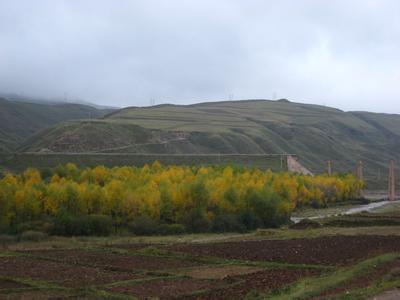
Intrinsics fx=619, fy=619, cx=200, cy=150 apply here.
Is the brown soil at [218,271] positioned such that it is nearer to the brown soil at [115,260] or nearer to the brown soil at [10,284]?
the brown soil at [115,260]

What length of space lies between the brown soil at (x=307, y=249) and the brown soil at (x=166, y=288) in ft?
30.5

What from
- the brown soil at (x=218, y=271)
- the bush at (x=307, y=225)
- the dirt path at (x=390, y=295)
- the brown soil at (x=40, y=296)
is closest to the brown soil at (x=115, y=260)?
the brown soil at (x=218, y=271)

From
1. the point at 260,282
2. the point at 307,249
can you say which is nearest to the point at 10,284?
the point at 260,282

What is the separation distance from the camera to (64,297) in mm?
27688

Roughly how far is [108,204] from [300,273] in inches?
1747

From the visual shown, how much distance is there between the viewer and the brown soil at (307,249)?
3994cm

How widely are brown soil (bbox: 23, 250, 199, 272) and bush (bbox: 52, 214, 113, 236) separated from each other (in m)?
20.9

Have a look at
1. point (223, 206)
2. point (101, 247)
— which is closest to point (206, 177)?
point (223, 206)

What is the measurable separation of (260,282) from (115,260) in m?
15.1

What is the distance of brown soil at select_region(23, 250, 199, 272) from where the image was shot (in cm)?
3880

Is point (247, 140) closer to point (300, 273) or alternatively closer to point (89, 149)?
point (89, 149)

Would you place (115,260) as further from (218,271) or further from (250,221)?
(250,221)

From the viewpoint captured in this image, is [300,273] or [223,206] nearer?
[300,273]

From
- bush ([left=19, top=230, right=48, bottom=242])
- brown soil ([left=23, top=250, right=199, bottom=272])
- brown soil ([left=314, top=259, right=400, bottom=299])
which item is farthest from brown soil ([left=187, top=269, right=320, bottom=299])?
bush ([left=19, top=230, right=48, bottom=242])
